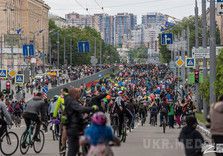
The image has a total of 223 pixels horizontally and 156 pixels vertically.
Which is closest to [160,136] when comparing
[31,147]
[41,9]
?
[31,147]

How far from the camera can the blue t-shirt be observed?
43.1ft

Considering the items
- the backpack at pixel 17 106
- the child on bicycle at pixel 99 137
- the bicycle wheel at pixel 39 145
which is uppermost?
the child on bicycle at pixel 99 137

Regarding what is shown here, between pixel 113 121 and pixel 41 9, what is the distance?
15267 cm

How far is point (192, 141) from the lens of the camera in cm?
1523

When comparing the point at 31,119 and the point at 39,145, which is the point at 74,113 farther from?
the point at 39,145

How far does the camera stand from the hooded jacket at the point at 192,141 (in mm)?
15031

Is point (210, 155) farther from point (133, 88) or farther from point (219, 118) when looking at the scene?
point (133, 88)

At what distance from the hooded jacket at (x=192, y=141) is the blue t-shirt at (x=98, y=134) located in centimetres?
230

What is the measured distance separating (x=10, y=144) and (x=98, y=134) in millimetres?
8590

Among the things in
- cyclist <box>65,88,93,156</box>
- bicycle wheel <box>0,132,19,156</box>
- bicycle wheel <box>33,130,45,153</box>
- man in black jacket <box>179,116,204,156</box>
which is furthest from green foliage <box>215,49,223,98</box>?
man in black jacket <box>179,116,204,156</box>

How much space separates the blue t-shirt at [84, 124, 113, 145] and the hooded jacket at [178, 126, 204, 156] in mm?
2302

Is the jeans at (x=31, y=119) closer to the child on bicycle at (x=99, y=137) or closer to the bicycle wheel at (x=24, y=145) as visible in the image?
the bicycle wheel at (x=24, y=145)

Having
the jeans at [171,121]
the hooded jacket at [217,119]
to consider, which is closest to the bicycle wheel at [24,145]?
the hooded jacket at [217,119]

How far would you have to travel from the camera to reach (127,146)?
25297 mm
